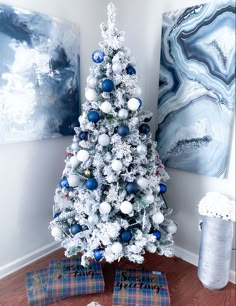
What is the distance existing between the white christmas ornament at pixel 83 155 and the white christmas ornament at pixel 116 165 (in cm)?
17

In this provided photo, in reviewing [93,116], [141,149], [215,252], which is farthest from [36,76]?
[215,252]

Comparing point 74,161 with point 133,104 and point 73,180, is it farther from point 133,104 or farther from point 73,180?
point 133,104

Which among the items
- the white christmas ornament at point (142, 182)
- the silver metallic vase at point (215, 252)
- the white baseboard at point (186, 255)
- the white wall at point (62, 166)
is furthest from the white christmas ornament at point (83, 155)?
the white baseboard at point (186, 255)

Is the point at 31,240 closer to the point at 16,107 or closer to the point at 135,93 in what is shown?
the point at 16,107

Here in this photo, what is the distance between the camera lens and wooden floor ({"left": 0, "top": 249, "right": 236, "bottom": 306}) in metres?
1.37

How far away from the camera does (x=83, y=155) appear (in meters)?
1.35

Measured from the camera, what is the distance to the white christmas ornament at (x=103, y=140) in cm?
132

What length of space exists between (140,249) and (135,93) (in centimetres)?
93

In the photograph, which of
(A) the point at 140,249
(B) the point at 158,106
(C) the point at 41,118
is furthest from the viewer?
(B) the point at 158,106

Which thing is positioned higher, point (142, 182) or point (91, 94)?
point (91, 94)

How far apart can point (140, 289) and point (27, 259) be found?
0.88m

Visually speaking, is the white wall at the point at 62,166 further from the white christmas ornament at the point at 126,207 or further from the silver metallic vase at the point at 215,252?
the white christmas ornament at the point at 126,207

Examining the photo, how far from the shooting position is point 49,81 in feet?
5.26

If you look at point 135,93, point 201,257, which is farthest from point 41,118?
point 201,257
